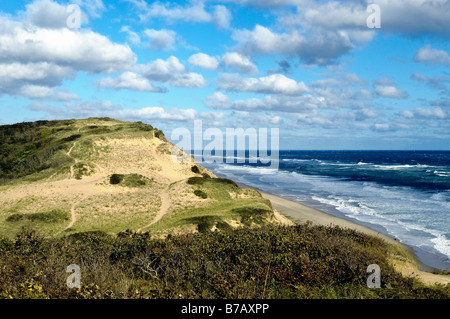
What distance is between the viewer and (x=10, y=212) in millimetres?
32844

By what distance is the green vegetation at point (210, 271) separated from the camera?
9.18 metres

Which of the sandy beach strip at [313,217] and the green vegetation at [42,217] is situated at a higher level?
the green vegetation at [42,217]

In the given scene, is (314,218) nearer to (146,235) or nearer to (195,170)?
(195,170)

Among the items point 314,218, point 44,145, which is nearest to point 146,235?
point 314,218

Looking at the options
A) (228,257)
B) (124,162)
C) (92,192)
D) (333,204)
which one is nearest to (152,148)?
(124,162)

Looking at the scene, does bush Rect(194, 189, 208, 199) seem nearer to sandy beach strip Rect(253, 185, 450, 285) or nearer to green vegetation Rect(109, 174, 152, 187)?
green vegetation Rect(109, 174, 152, 187)

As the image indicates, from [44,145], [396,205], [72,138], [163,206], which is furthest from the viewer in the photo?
[72,138]

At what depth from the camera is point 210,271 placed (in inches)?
434

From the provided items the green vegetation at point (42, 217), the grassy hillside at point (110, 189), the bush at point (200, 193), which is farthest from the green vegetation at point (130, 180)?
the green vegetation at point (42, 217)

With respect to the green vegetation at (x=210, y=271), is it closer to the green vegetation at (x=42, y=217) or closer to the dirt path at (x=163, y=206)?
the dirt path at (x=163, y=206)

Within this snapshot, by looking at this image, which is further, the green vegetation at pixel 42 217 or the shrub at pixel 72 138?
the shrub at pixel 72 138

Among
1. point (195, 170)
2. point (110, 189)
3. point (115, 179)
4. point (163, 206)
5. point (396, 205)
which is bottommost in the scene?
point (396, 205)
